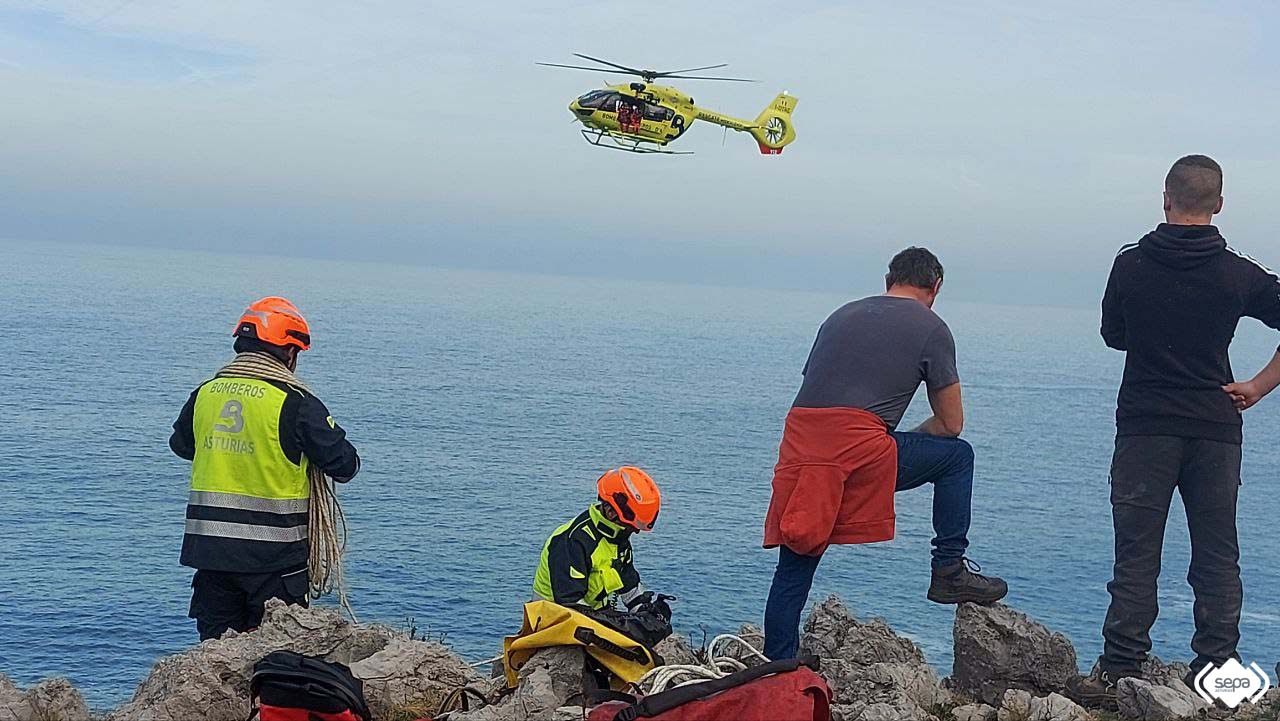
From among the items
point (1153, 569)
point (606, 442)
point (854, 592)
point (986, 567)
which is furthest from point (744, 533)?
point (1153, 569)

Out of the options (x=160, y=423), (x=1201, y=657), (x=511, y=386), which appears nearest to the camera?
(x=1201, y=657)

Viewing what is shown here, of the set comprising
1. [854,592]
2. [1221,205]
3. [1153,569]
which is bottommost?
[854,592]

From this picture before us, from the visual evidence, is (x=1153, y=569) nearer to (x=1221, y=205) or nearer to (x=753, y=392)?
(x=1221, y=205)

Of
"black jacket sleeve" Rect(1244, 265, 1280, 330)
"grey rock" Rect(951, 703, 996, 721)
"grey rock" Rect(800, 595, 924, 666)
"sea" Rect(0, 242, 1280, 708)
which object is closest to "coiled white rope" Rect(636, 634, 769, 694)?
"grey rock" Rect(951, 703, 996, 721)

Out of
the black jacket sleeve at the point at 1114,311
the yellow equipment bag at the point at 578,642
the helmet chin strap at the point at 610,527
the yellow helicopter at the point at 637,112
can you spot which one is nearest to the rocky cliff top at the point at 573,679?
the yellow equipment bag at the point at 578,642

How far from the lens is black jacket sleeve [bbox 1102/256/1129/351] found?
7.04 metres

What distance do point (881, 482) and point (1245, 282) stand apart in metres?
2.36

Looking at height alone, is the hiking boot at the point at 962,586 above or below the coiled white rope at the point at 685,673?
above

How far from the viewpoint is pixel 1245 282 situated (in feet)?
21.8

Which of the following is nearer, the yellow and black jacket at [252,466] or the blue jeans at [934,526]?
the blue jeans at [934,526]

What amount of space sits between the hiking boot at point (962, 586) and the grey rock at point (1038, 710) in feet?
3.06

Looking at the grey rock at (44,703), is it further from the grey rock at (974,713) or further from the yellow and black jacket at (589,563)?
the grey rock at (974,713)

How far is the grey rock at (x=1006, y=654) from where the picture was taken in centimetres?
743

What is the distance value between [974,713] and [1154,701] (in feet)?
3.42
